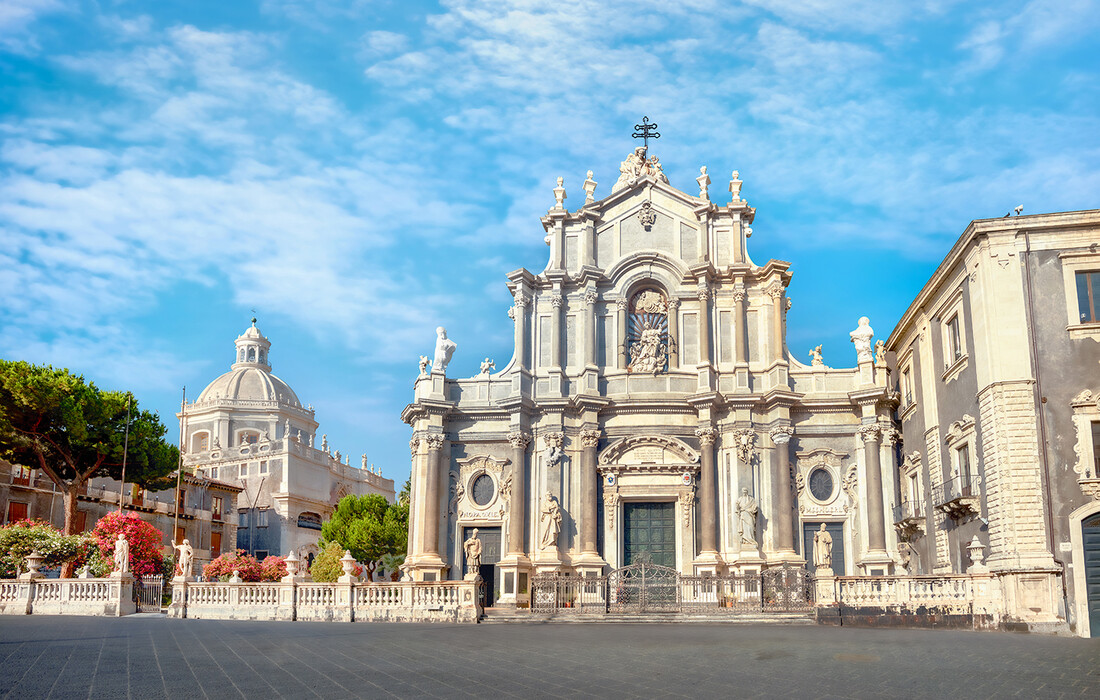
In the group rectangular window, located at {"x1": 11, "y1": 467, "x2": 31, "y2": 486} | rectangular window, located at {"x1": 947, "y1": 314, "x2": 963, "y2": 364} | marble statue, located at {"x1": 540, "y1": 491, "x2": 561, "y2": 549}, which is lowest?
marble statue, located at {"x1": 540, "y1": 491, "x2": 561, "y2": 549}

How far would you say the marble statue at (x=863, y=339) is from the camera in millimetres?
33906

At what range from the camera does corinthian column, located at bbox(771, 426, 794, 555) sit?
1259 inches

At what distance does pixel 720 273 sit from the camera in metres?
35.2

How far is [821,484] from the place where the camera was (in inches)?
1326

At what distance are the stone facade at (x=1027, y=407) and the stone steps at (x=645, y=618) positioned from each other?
495cm

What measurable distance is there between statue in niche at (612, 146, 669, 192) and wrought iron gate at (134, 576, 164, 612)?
22.7m

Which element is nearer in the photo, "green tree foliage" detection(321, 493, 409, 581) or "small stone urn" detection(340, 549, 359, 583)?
"small stone urn" detection(340, 549, 359, 583)

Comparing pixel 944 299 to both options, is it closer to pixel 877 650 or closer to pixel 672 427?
pixel 672 427

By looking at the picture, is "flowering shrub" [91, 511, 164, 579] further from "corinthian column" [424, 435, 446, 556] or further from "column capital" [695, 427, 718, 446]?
"column capital" [695, 427, 718, 446]

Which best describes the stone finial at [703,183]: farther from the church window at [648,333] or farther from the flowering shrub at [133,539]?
the flowering shrub at [133,539]

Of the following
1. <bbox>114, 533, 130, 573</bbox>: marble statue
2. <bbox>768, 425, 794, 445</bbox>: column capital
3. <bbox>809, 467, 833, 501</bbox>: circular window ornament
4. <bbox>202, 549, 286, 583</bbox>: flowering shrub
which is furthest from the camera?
<bbox>202, 549, 286, 583</bbox>: flowering shrub

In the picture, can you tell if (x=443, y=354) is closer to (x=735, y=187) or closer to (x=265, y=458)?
(x=735, y=187)

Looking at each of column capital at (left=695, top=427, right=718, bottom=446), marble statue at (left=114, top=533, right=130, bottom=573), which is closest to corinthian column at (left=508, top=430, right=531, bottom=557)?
column capital at (left=695, top=427, right=718, bottom=446)

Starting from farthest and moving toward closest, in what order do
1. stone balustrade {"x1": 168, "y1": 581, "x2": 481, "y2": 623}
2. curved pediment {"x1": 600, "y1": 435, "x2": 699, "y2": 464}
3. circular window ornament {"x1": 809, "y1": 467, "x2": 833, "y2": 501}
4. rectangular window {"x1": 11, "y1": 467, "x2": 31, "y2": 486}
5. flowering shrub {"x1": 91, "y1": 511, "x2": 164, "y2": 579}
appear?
rectangular window {"x1": 11, "y1": 467, "x2": 31, "y2": 486}, flowering shrub {"x1": 91, "y1": 511, "x2": 164, "y2": 579}, curved pediment {"x1": 600, "y1": 435, "x2": 699, "y2": 464}, circular window ornament {"x1": 809, "y1": 467, "x2": 833, "y2": 501}, stone balustrade {"x1": 168, "y1": 581, "x2": 481, "y2": 623}
